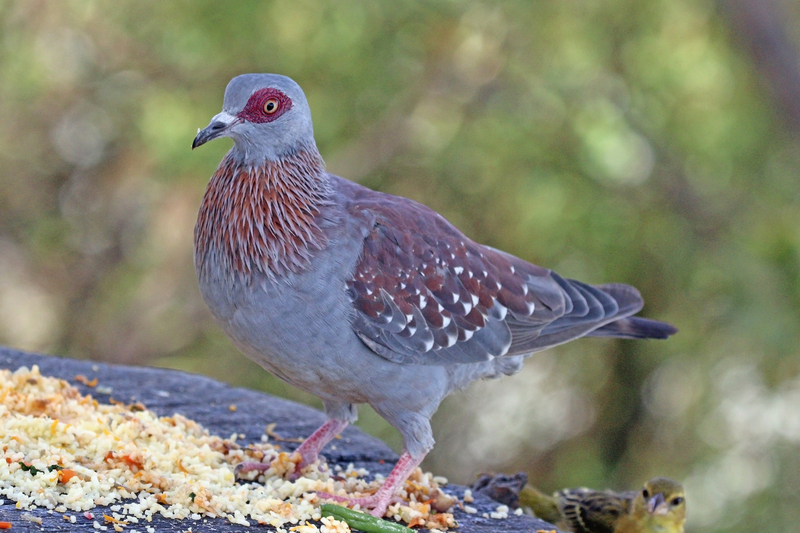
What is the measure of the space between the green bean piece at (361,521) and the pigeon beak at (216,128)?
5.31 ft

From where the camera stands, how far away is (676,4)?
383 inches

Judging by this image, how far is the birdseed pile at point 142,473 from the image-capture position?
3260mm

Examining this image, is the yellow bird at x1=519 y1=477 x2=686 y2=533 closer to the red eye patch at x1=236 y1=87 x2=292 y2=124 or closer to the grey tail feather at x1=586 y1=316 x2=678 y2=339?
the grey tail feather at x1=586 y1=316 x2=678 y2=339

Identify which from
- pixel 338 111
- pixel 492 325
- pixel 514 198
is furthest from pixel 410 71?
pixel 492 325

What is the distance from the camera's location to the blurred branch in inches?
323

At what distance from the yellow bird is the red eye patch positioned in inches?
94.7

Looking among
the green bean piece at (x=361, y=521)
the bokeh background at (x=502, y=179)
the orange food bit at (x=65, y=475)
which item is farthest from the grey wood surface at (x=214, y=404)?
the bokeh background at (x=502, y=179)

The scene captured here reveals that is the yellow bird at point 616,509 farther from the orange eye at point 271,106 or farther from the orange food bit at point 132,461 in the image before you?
the orange eye at point 271,106

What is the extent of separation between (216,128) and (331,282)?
83 centimetres

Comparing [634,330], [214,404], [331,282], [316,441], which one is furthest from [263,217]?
[634,330]

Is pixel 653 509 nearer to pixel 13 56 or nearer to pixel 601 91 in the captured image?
pixel 601 91

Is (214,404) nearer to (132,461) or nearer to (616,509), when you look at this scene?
(132,461)

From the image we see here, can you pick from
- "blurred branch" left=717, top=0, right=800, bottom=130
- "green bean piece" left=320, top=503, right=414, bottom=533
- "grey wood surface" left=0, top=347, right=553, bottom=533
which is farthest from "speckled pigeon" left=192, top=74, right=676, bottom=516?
"blurred branch" left=717, top=0, right=800, bottom=130

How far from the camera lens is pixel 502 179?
9.78 metres
